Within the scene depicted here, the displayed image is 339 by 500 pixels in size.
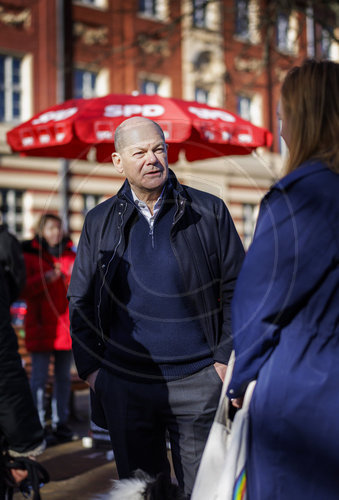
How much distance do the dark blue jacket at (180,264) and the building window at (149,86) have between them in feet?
59.7

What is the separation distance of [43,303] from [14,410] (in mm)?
4448

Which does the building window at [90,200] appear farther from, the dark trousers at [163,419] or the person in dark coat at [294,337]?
the person in dark coat at [294,337]

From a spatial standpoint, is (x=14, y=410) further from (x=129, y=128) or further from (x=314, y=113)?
(x=314, y=113)

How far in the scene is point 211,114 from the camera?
272 inches

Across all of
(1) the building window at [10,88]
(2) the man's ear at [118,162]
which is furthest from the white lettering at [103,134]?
(1) the building window at [10,88]

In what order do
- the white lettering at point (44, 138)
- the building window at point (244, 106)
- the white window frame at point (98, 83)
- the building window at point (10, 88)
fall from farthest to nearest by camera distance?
1. the building window at point (244, 106)
2. the white window frame at point (98, 83)
3. the building window at point (10, 88)
4. the white lettering at point (44, 138)

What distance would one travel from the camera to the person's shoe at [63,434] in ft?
21.8

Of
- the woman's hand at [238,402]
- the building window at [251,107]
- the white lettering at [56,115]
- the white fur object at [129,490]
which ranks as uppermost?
the building window at [251,107]

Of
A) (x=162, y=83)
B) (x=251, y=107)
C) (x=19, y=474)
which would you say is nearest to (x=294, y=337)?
(x=19, y=474)

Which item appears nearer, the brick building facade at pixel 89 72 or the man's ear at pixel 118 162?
the man's ear at pixel 118 162

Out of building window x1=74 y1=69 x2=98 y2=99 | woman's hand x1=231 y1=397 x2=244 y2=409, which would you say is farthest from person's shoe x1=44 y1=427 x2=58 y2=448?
building window x1=74 y1=69 x2=98 y2=99

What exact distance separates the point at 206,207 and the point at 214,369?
2.27ft

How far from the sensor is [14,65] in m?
18.4

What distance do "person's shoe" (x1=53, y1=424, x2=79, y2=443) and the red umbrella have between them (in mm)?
2668
